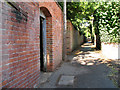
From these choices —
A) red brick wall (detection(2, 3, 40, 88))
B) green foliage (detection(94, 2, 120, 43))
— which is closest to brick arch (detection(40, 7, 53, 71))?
red brick wall (detection(2, 3, 40, 88))

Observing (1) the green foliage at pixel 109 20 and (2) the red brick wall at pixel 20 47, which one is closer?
(2) the red brick wall at pixel 20 47

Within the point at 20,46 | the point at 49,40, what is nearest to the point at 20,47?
the point at 20,46

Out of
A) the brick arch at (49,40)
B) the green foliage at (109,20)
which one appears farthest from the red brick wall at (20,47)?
the green foliage at (109,20)

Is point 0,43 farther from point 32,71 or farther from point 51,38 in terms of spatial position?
point 51,38

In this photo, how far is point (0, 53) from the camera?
213 cm

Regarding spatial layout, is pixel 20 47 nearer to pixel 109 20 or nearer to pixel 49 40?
pixel 49 40

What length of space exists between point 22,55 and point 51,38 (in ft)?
9.34

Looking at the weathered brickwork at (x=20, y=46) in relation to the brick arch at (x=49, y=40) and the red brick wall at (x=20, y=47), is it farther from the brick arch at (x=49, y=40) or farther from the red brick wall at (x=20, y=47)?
the brick arch at (x=49, y=40)

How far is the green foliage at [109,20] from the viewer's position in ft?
32.1

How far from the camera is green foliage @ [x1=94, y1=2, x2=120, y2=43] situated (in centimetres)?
979

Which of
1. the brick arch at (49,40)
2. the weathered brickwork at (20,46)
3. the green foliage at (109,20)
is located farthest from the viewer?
the green foliage at (109,20)

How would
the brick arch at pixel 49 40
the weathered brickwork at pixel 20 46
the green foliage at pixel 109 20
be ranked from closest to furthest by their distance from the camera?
the weathered brickwork at pixel 20 46, the brick arch at pixel 49 40, the green foliage at pixel 109 20

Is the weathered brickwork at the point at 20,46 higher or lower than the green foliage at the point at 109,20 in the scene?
lower

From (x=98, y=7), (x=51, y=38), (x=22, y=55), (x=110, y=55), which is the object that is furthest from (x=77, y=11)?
(x=22, y=55)
